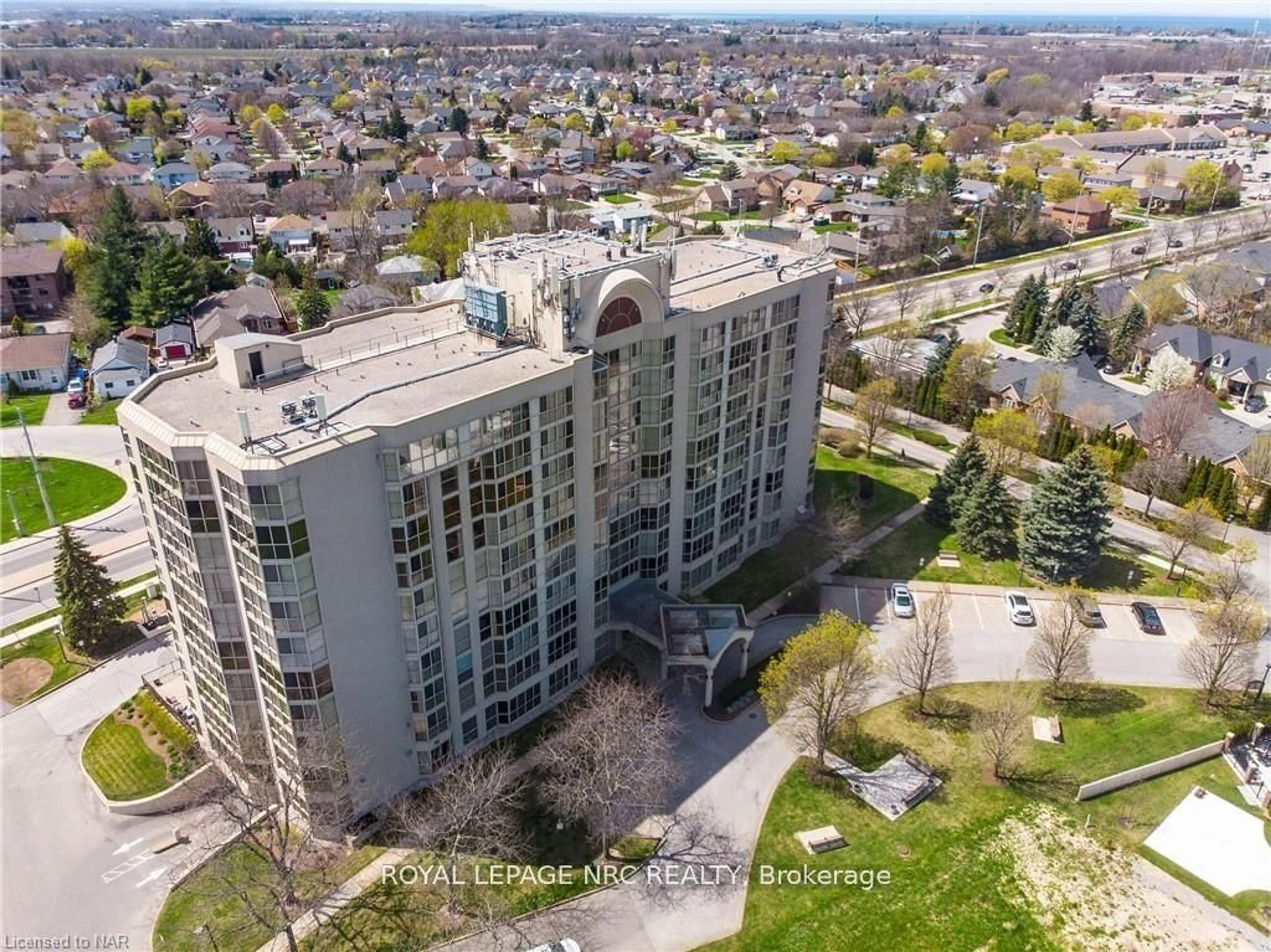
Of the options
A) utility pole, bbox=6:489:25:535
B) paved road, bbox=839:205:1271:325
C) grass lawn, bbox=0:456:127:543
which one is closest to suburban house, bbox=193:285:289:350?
grass lawn, bbox=0:456:127:543

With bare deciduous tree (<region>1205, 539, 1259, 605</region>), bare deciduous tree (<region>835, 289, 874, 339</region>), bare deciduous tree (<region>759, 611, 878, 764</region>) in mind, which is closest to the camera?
bare deciduous tree (<region>759, 611, 878, 764</region>)

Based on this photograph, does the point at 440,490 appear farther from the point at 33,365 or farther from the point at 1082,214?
the point at 1082,214

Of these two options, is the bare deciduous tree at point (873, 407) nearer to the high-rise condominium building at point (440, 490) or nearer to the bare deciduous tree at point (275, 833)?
the high-rise condominium building at point (440, 490)

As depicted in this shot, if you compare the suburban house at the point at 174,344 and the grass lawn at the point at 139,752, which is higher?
the suburban house at the point at 174,344

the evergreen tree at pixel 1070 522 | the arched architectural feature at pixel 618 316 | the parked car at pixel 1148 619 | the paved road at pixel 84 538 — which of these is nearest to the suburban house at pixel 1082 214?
the evergreen tree at pixel 1070 522

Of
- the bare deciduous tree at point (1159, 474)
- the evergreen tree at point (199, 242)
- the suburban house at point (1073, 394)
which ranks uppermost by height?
the evergreen tree at point (199, 242)

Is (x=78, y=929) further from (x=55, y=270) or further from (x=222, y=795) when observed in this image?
(x=55, y=270)

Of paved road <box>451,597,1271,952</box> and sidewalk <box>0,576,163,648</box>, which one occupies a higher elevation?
sidewalk <box>0,576,163,648</box>

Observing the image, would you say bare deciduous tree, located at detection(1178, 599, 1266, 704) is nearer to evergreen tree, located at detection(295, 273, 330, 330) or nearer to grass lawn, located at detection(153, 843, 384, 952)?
grass lawn, located at detection(153, 843, 384, 952)
